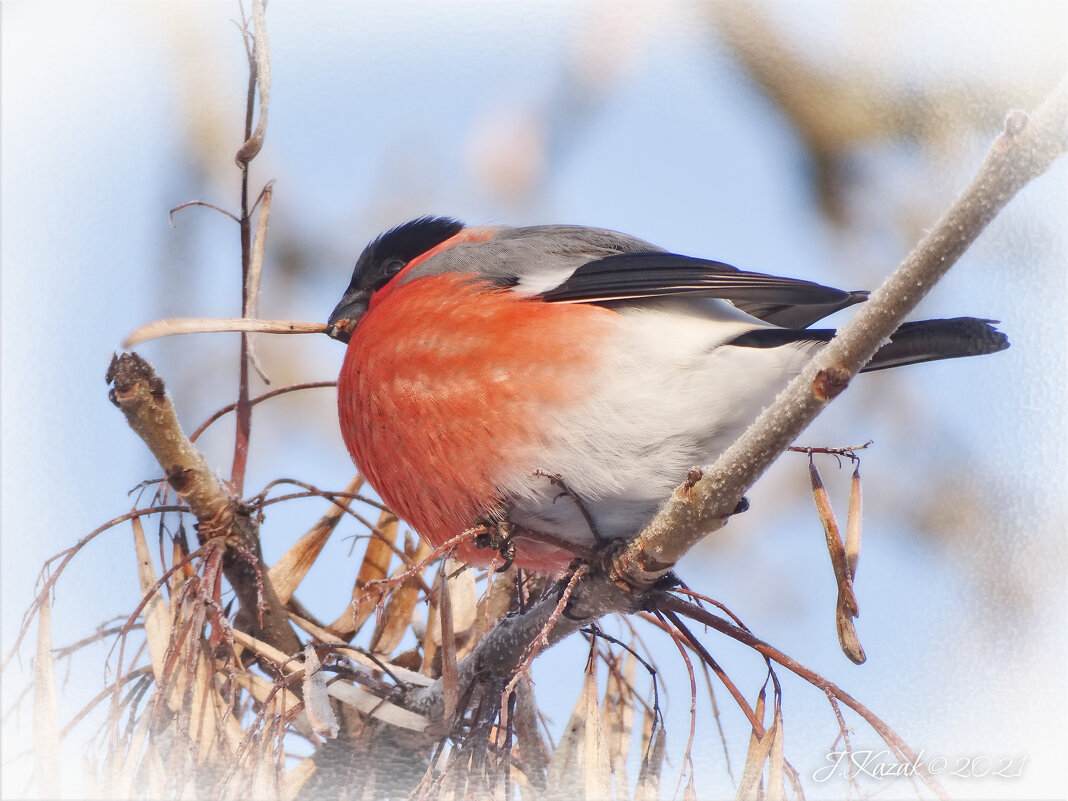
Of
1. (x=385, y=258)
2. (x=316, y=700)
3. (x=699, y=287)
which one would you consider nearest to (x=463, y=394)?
(x=699, y=287)

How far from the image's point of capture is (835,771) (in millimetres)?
1088

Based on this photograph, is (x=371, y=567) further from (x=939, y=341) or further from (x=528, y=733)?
(x=939, y=341)

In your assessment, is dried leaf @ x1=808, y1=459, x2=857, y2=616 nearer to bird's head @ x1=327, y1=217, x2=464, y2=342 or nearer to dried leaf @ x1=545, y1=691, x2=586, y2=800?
dried leaf @ x1=545, y1=691, x2=586, y2=800

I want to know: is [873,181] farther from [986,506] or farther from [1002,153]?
[1002,153]

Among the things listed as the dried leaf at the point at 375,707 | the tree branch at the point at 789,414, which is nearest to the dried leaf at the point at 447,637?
the tree branch at the point at 789,414

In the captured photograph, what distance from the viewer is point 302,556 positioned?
1.58 m

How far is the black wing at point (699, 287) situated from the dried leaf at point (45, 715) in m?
0.76

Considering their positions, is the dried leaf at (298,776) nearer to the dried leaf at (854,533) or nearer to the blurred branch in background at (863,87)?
the dried leaf at (854,533)

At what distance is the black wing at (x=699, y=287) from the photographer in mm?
Result: 1296

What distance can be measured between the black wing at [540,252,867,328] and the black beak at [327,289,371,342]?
51 centimetres

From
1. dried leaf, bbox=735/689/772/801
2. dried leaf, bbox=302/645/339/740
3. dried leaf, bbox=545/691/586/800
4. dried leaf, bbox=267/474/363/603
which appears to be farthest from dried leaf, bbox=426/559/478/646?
dried leaf, bbox=735/689/772/801

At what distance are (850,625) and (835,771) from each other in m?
0.16

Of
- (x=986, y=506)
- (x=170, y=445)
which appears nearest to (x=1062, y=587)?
(x=986, y=506)

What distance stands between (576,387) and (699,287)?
0.21 metres
